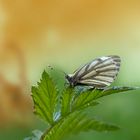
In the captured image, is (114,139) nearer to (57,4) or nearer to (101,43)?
(101,43)

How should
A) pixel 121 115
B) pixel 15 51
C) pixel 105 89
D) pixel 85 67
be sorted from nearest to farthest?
pixel 105 89
pixel 85 67
pixel 121 115
pixel 15 51

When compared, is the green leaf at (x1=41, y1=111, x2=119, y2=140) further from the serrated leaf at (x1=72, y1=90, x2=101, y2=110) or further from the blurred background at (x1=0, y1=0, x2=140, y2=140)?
the blurred background at (x1=0, y1=0, x2=140, y2=140)

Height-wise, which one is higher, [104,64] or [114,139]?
[104,64]

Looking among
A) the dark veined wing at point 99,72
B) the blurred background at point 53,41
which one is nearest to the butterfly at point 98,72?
the dark veined wing at point 99,72

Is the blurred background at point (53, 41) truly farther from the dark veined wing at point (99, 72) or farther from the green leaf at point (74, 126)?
the green leaf at point (74, 126)

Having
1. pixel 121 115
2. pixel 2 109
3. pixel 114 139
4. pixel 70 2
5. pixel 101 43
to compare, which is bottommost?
pixel 114 139

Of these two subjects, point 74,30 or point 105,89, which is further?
point 74,30


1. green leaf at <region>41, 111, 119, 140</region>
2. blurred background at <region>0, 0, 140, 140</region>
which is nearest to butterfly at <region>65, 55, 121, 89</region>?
green leaf at <region>41, 111, 119, 140</region>

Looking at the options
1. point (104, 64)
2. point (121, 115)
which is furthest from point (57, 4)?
point (104, 64)
